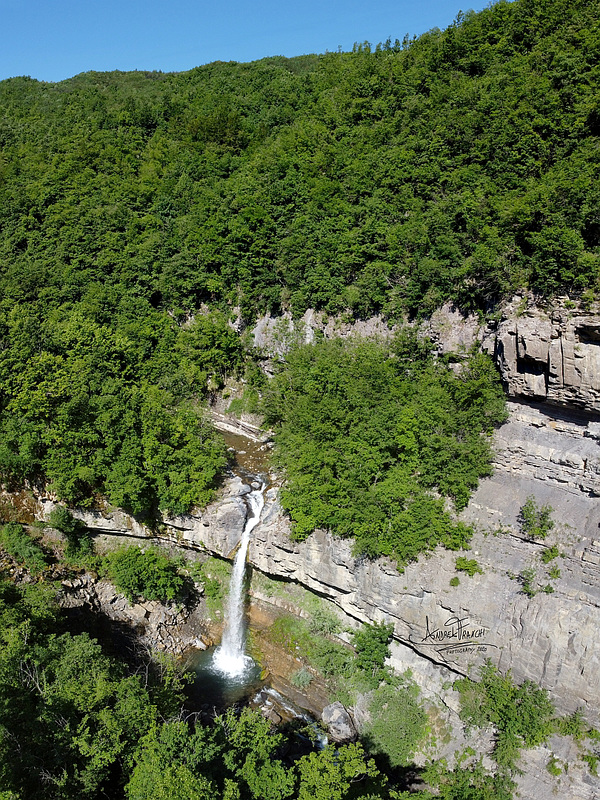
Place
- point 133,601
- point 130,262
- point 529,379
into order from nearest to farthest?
point 529,379, point 133,601, point 130,262

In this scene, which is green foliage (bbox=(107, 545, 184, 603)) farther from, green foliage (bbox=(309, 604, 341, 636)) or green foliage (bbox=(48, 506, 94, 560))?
green foliage (bbox=(309, 604, 341, 636))

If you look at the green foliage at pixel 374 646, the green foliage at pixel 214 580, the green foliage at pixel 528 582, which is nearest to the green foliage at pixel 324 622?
the green foliage at pixel 374 646

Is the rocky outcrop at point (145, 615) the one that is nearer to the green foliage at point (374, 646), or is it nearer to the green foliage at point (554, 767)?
the green foliage at point (374, 646)

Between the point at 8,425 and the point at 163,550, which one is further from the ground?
the point at 8,425

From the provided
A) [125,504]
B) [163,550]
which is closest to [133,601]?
[163,550]

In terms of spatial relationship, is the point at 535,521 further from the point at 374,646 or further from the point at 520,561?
the point at 374,646

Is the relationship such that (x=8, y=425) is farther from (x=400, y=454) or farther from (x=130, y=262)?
(x=400, y=454)
